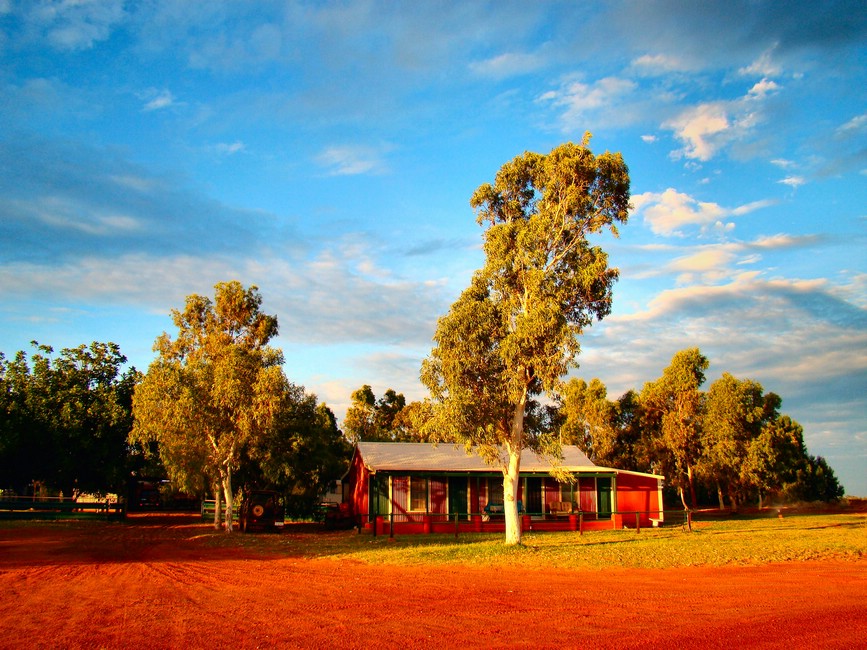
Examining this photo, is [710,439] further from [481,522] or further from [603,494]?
[481,522]

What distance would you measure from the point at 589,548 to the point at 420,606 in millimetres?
11341

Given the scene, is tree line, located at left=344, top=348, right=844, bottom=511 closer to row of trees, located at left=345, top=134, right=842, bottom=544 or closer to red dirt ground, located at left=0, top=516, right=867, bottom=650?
row of trees, located at left=345, top=134, right=842, bottom=544

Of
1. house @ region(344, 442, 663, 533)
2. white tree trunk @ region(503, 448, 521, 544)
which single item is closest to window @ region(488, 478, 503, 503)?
house @ region(344, 442, 663, 533)

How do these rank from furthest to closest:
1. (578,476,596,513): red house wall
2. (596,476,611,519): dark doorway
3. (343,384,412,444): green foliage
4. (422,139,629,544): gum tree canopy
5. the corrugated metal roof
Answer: (343,384,412,444): green foliage → (596,476,611,519): dark doorway → (578,476,596,513): red house wall → the corrugated metal roof → (422,139,629,544): gum tree canopy

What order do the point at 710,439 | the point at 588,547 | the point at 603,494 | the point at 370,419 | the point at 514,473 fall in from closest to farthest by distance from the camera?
the point at 588,547, the point at 514,473, the point at 603,494, the point at 710,439, the point at 370,419

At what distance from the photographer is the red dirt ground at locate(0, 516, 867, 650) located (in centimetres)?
823

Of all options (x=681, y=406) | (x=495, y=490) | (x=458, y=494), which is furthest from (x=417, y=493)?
(x=681, y=406)

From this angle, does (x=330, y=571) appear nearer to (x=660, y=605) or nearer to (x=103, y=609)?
(x=103, y=609)

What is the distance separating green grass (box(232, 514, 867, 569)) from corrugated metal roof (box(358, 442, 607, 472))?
3.82 meters

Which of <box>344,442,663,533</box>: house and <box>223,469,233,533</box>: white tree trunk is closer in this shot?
<box>344,442,663,533</box>: house

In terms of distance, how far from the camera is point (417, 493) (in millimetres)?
30797

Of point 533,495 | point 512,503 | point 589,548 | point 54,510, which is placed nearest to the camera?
point 589,548

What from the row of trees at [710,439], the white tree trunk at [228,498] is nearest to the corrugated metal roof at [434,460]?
the white tree trunk at [228,498]

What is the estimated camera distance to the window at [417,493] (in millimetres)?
30695
